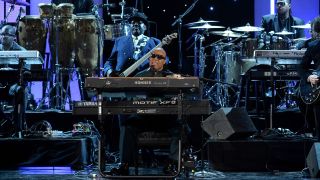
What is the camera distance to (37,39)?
11.1 metres

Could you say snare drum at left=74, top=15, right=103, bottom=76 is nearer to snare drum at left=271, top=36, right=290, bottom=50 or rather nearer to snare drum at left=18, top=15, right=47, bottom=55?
snare drum at left=18, top=15, right=47, bottom=55

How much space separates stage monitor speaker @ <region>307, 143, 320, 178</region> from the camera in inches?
288

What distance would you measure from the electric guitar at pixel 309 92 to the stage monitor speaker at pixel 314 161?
2.68 ft

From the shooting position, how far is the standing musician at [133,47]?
9078mm

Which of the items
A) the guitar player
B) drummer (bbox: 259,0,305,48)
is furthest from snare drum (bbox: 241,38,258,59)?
the guitar player

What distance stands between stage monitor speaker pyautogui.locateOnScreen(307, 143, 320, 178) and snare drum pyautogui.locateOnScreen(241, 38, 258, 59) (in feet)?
12.1

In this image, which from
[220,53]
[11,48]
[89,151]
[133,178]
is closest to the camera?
[133,178]

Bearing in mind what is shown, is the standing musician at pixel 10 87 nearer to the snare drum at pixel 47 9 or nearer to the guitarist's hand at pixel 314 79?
the snare drum at pixel 47 9

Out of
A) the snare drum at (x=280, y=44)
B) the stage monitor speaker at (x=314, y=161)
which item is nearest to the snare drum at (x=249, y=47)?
the snare drum at (x=280, y=44)

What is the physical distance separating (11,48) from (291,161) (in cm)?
474

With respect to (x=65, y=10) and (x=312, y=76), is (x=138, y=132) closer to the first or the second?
(x=312, y=76)

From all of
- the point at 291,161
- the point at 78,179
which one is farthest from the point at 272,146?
the point at 78,179

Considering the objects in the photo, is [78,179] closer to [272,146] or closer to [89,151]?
[89,151]

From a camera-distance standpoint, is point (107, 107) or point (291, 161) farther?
point (291, 161)
